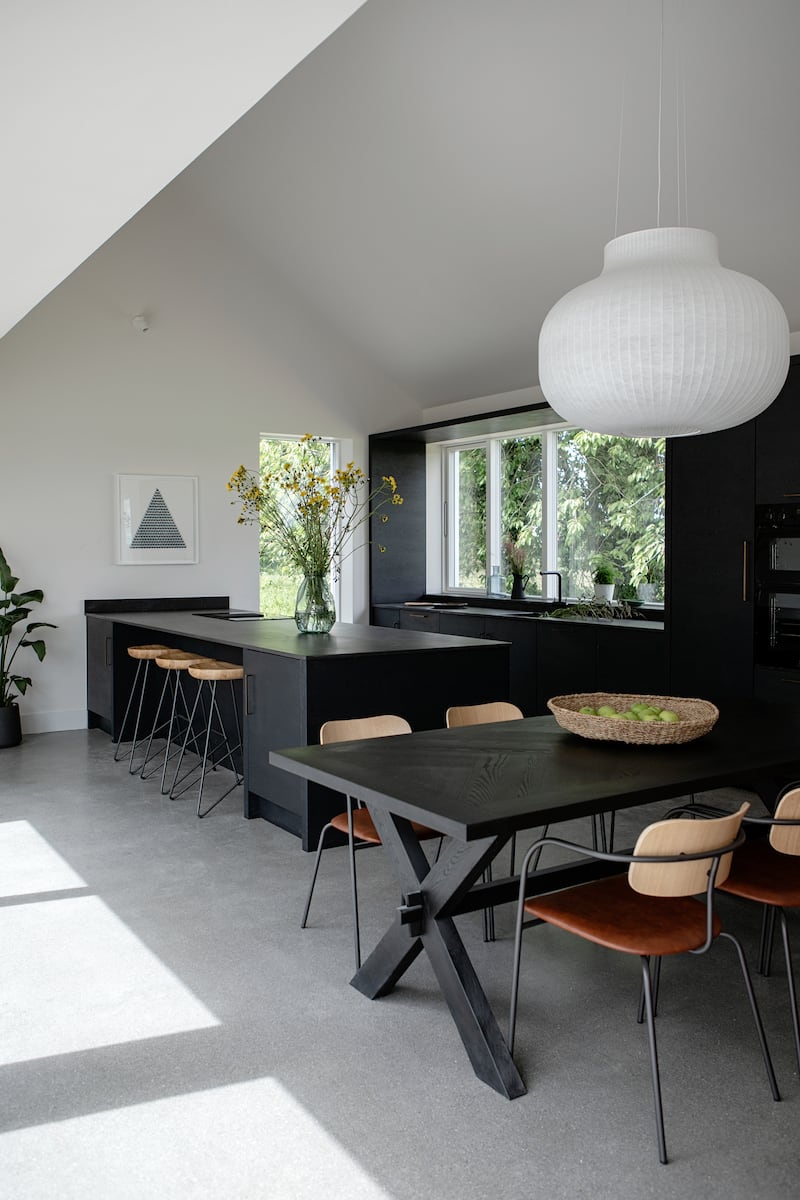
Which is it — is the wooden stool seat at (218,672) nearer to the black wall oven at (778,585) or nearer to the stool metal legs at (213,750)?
the stool metal legs at (213,750)

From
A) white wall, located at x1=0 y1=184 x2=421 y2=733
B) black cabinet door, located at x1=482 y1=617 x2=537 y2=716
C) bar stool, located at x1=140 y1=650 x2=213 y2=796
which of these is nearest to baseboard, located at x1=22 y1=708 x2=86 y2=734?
white wall, located at x1=0 y1=184 x2=421 y2=733

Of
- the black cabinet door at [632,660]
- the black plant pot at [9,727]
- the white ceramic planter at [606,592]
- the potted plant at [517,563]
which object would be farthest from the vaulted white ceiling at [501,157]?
the black plant pot at [9,727]

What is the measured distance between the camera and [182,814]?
486 centimetres

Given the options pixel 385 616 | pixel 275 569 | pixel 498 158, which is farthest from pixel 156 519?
pixel 498 158

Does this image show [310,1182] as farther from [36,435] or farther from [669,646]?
[36,435]

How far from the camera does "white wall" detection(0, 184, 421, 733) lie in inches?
277

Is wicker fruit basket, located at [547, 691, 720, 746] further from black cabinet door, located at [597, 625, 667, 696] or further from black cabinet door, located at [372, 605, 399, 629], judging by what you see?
black cabinet door, located at [372, 605, 399, 629]

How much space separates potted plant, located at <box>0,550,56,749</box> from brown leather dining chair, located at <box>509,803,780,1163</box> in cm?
495

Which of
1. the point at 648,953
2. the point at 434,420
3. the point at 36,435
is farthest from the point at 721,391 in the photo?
the point at 434,420

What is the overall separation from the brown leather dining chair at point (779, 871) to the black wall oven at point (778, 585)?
7.89ft

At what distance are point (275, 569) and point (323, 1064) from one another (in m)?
5.94

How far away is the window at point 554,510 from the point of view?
6.71 meters

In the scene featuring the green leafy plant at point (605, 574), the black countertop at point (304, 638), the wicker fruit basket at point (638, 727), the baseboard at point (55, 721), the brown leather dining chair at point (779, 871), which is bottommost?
the baseboard at point (55, 721)

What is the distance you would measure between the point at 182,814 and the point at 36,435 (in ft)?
11.2
